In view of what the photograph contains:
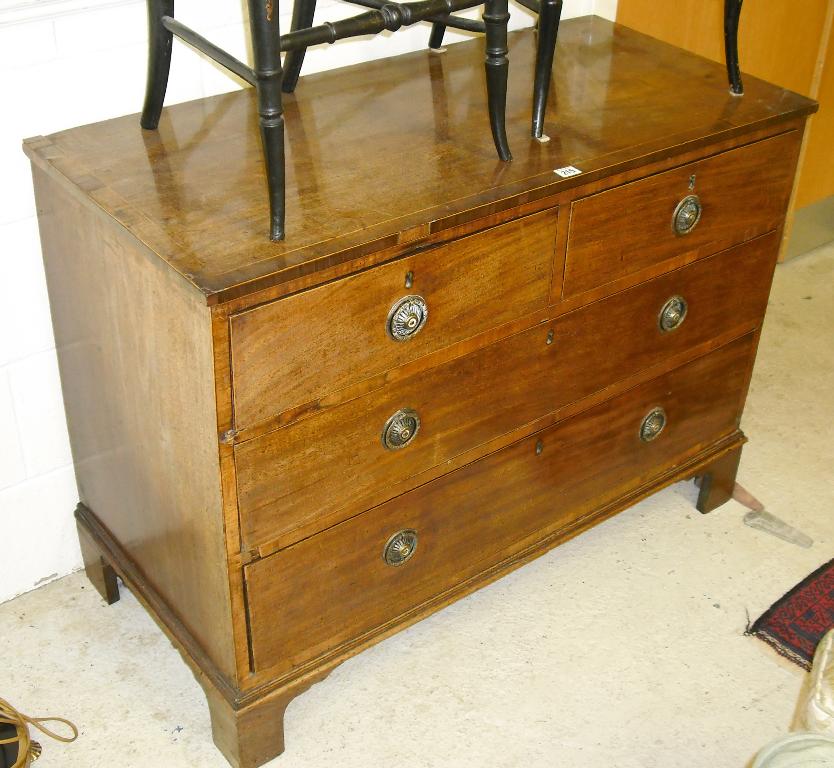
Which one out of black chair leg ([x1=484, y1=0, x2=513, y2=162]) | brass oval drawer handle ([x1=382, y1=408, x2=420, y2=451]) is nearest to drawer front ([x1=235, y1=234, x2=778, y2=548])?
brass oval drawer handle ([x1=382, y1=408, x2=420, y2=451])

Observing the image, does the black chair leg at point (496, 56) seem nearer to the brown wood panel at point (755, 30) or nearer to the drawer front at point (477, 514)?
the drawer front at point (477, 514)

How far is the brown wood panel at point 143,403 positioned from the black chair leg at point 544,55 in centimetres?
67

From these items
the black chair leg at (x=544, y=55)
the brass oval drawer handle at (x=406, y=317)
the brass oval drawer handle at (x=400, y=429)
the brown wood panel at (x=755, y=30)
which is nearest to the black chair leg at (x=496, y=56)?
the black chair leg at (x=544, y=55)

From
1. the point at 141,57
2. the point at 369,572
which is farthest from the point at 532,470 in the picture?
the point at 141,57

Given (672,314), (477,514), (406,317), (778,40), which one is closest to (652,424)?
(672,314)

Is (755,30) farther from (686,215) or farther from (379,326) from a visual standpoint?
(379,326)

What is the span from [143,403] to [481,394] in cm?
53

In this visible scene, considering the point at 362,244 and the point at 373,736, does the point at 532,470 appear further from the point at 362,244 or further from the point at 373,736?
the point at 362,244

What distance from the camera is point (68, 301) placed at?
1.81 m

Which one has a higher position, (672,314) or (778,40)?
(778,40)

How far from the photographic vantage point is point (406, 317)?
160 centimetres

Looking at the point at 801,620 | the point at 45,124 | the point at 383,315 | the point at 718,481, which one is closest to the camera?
the point at 383,315

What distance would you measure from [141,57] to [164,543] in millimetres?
798

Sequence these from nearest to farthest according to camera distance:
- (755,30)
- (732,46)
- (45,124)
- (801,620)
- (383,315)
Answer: (383,315)
(45,124)
(732,46)
(801,620)
(755,30)
